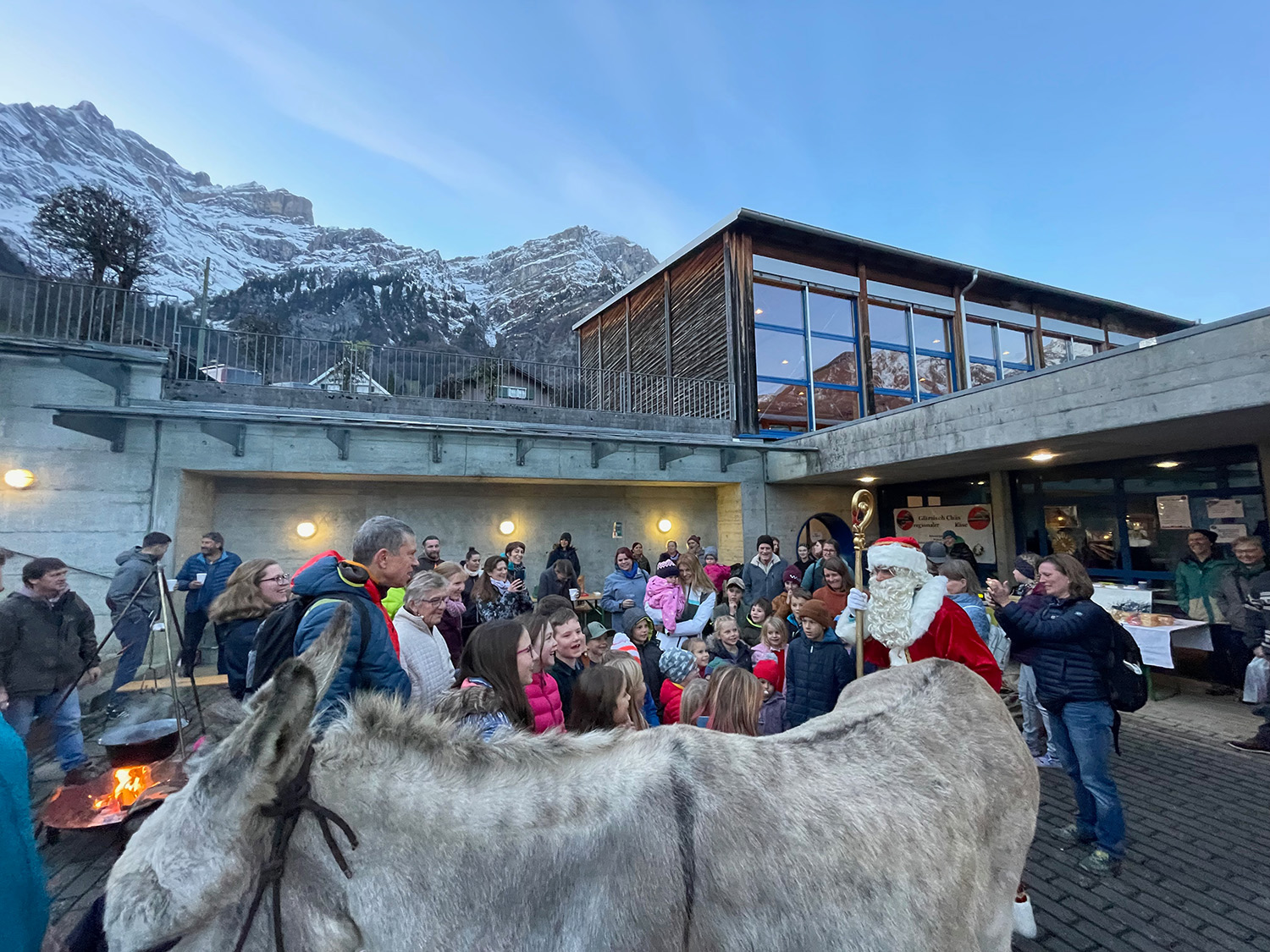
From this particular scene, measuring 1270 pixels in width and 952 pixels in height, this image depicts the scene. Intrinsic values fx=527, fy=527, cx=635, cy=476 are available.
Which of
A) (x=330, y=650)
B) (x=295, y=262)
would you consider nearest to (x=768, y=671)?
(x=330, y=650)

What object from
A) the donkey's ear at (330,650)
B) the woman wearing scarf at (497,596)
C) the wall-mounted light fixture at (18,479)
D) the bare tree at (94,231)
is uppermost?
the bare tree at (94,231)

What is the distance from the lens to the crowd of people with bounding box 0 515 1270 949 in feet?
7.88

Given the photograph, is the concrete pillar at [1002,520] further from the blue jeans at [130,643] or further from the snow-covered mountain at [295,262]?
the snow-covered mountain at [295,262]

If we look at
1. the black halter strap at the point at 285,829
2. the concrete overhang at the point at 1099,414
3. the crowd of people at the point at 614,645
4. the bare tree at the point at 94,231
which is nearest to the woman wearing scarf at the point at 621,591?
the crowd of people at the point at 614,645

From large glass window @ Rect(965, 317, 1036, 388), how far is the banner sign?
17.1 ft

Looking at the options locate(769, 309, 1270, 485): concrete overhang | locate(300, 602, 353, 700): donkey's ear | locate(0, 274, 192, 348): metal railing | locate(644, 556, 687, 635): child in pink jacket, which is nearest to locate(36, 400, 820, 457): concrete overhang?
locate(0, 274, 192, 348): metal railing

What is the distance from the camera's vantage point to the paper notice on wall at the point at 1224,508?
7.41 m

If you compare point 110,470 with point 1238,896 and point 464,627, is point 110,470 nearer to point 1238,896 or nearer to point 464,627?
point 464,627

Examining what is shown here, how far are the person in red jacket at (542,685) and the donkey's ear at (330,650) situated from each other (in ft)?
5.66

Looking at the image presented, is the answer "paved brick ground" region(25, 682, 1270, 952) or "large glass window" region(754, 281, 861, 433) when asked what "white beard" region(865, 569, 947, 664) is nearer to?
"paved brick ground" region(25, 682, 1270, 952)

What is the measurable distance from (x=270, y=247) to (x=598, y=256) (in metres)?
49.9

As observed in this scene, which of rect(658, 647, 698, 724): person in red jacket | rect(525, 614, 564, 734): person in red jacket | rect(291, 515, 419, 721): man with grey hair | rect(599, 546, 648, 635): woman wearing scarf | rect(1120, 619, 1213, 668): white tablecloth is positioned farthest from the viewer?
rect(599, 546, 648, 635): woman wearing scarf

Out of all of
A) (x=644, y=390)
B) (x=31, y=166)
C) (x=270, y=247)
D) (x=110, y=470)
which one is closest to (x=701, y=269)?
(x=644, y=390)

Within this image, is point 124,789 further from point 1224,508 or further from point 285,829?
point 1224,508
